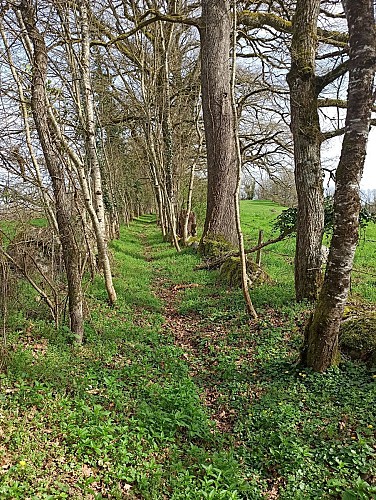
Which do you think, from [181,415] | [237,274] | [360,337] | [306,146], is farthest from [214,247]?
[181,415]

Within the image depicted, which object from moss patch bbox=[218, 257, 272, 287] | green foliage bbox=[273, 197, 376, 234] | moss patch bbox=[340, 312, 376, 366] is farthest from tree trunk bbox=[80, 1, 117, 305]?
moss patch bbox=[340, 312, 376, 366]

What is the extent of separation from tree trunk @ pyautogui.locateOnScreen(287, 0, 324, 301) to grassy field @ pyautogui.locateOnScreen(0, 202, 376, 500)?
2.51 feet

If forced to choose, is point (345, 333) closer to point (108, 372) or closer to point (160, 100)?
point (108, 372)

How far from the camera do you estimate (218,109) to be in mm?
11562

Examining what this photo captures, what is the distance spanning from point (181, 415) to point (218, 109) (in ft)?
32.1

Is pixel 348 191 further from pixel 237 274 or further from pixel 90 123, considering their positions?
pixel 90 123

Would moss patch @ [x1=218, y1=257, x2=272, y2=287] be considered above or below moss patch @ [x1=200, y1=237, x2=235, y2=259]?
below

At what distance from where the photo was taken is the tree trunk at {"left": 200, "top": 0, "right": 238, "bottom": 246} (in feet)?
37.1

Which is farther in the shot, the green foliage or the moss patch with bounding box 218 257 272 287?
the moss patch with bounding box 218 257 272 287

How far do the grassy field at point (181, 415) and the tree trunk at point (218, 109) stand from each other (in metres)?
5.53

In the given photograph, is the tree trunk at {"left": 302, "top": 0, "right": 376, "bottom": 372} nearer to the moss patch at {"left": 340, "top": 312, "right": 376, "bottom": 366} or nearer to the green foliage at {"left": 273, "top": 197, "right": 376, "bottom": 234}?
the moss patch at {"left": 340, "top": 312, "right": 376, "bottom": 366}

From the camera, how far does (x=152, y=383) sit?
4.98 m

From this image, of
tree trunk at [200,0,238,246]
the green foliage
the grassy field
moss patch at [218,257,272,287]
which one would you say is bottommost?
the grassy field

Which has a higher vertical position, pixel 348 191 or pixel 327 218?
pixel 348 191
